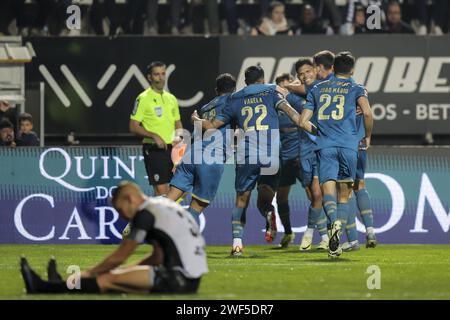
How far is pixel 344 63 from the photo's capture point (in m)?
15.0

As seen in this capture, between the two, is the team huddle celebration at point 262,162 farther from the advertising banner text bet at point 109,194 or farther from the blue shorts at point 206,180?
the advertising banner text bet at point 109,194

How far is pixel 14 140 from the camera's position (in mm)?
19344

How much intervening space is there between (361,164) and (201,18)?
235 inches

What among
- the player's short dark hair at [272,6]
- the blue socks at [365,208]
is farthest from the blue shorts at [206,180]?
the player's short dark hair at [272,6]

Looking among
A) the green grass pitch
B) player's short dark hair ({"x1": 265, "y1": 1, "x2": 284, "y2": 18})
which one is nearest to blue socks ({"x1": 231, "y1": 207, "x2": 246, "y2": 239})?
the green grass pitch

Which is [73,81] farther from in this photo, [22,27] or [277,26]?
[277,26]

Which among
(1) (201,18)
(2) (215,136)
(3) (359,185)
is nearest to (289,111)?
(2) (215,136)

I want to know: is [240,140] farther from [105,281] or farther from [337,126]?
[105,281]

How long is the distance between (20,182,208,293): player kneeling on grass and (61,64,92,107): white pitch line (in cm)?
983

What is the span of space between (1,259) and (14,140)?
13.4ft

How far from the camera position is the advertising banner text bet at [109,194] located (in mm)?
18531

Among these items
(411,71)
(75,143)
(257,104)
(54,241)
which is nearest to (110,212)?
(54,241)

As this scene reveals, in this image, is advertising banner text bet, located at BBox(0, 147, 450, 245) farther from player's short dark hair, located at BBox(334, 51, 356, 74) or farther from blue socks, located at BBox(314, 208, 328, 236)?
player's short dark hair, located at BBox(334, 51, 356, 74)
